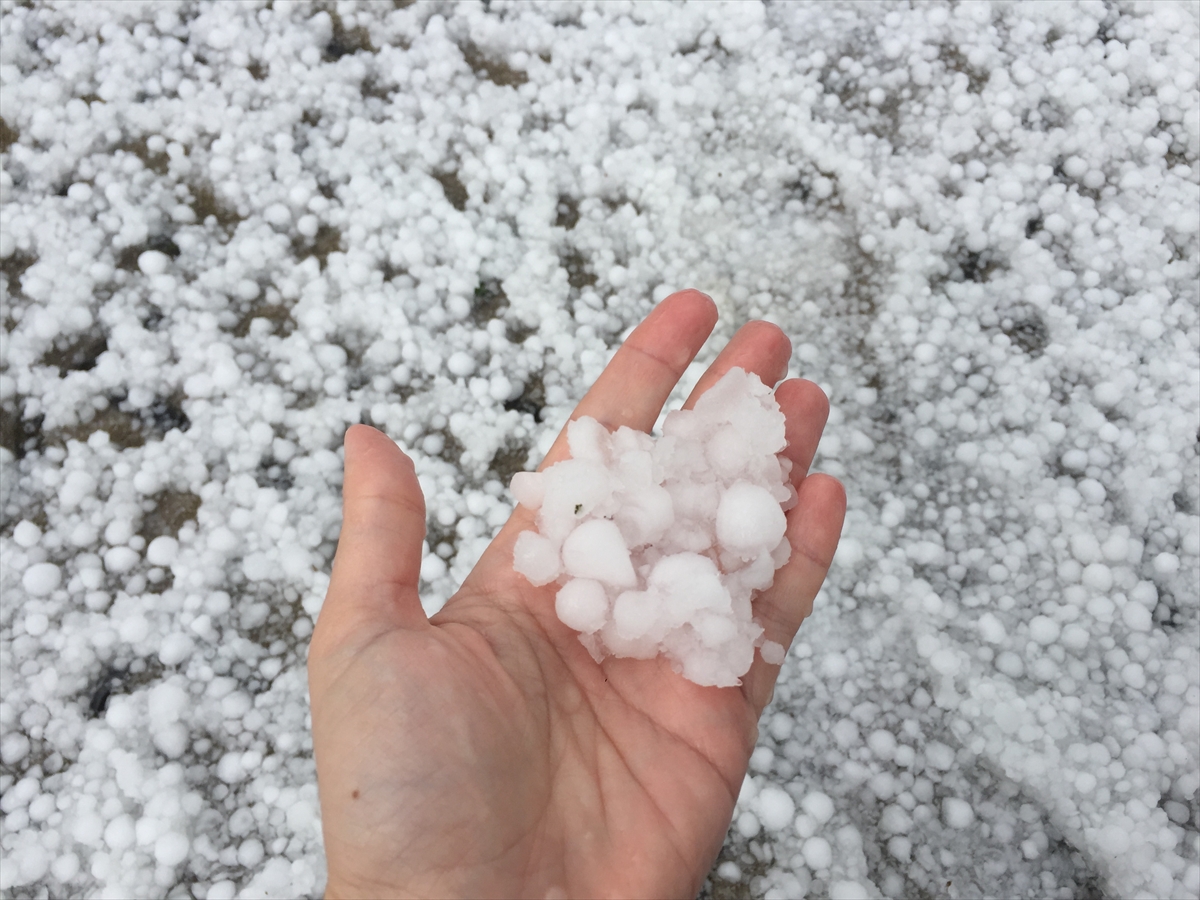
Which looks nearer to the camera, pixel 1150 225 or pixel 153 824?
pixel 153 824

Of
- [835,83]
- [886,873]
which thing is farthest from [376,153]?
[886,873]

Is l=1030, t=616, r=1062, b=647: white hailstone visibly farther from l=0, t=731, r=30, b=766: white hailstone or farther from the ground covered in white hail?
l=0, t=731, r=30, b=766: white hailstone

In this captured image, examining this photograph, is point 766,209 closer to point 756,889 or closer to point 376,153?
point 376,153

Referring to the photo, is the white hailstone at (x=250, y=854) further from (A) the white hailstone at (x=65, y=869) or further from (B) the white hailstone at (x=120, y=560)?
(B) the white hailstone at (x=120, y=560)

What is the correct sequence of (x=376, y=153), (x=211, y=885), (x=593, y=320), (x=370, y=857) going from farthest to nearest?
1. (x=376, y=153)
2. (x=593, y=320)
3. (x=211, y=885)
4. (x=370, y=857)

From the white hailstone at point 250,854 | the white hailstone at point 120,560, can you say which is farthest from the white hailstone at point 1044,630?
the white hailstone at point 120,560

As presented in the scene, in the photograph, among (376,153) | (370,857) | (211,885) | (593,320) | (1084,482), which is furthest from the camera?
(376,153)

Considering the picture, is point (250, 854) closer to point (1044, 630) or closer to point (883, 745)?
point (883, 745)
